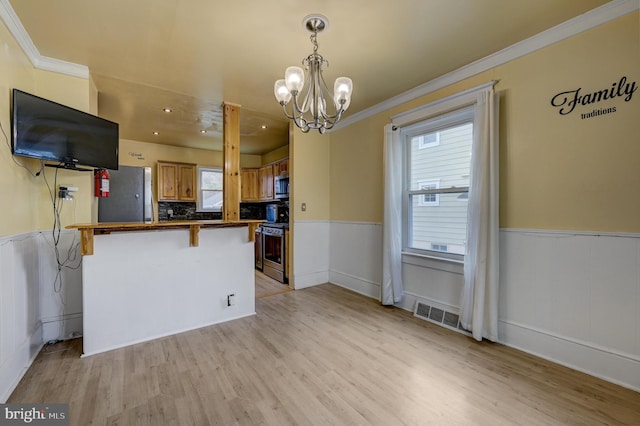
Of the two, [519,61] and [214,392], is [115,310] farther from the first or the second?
[519,61]

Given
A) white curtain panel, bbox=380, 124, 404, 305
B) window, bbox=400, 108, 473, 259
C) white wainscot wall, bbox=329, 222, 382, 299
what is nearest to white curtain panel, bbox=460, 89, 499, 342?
window, bbox=400, 108, 473, 259

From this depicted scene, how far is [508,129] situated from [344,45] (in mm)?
1720

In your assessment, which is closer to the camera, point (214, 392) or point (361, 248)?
point (214, 392)

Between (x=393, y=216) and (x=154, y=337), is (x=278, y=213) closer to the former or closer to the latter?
(x=393, y=216)

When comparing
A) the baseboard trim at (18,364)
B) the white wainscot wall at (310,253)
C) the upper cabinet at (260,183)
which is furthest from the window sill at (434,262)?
the baseboard trim at (18,364)

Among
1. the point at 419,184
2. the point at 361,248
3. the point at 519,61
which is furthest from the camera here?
the point at 361,248

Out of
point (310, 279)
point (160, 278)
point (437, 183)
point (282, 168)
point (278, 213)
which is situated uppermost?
point (282, 168)

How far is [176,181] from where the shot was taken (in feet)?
19.4

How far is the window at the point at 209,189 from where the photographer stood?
20.5 ft

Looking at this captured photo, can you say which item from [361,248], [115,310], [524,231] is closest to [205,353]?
[115,310]

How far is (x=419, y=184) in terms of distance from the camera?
3.44 m

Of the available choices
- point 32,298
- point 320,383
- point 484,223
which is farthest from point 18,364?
point 484,223

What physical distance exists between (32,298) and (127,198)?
2.77 m

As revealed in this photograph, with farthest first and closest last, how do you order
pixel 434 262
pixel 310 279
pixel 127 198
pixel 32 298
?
pixel 127 198 → pixel 310 279 → pixel 434 262 → pixel 32 298
